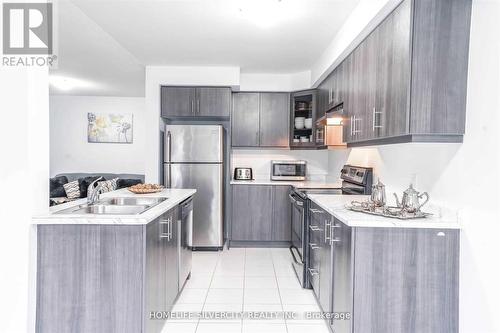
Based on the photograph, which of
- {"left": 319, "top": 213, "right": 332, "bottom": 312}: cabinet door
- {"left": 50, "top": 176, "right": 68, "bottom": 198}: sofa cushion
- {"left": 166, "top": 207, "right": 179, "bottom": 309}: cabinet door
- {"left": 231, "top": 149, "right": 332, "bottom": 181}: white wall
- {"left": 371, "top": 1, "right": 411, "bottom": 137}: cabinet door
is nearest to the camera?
{"left": 371, "top": 1, "right": 411, "bottom": 137}: cabinet door

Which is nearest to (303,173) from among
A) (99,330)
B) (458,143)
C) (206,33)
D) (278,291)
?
(278,291)

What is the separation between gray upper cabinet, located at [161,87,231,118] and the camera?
422cm

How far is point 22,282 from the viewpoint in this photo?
1719mm

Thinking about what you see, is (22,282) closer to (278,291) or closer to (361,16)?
(278,291)

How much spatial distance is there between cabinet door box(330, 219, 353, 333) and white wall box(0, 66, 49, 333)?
6.01 feet

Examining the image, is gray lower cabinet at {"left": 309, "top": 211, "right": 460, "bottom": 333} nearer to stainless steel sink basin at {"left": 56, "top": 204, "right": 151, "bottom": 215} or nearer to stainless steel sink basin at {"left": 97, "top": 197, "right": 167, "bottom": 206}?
stainless steel sink basin at {"left": 56, "top": 204, "right": 151, "bottom": 215}

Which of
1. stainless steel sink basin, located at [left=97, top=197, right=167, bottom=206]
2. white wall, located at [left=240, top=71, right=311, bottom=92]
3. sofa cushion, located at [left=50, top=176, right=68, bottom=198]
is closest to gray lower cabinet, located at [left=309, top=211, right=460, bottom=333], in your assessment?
stainless steel sink basin, located at [left=97, top=197, right=167, bottom=206]

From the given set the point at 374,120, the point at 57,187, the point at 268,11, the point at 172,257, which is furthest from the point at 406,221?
the point at 57,187

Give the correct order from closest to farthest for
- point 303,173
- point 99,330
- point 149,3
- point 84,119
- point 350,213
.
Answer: point 99,330, point 350,213, point 149,3, point 303,173, point 84,119

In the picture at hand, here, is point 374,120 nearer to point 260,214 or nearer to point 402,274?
point 402,274

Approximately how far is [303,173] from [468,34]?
9.98ft

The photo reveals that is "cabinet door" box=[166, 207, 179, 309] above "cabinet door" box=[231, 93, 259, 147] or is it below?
below

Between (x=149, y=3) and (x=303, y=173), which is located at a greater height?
(x=149, y=3)

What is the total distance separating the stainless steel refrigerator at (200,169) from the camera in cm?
414
